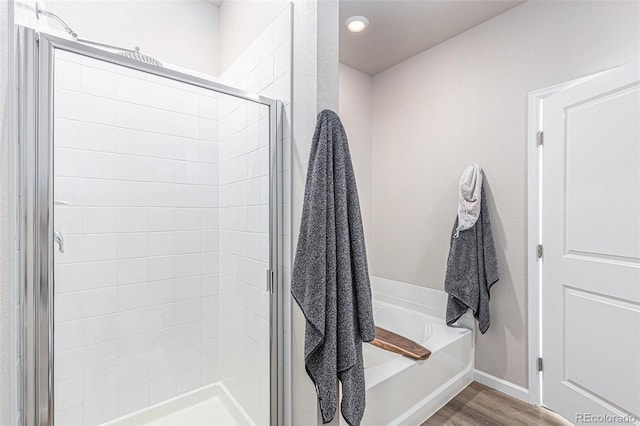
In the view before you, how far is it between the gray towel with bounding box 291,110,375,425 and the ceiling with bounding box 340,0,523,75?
55.1 inches

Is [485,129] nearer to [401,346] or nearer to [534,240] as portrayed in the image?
[534,240]

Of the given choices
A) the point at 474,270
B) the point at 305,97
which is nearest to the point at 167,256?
the point at 305,97

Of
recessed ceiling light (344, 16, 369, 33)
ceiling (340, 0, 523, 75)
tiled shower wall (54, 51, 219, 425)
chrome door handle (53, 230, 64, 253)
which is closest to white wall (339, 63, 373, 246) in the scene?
ceiling (340, 0, 523, 75)

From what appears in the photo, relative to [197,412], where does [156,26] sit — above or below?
above

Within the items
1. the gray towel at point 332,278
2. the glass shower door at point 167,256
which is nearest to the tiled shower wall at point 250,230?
the glass shower door at point 167,256

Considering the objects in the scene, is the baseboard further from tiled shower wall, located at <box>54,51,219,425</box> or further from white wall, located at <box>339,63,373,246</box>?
tiled shower wall, located at <box>54,51,219,425</box>

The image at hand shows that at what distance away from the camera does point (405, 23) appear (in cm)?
228

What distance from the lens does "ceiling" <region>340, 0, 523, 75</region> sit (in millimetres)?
2090

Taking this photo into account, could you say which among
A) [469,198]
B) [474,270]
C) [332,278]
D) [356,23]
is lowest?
[474,270]

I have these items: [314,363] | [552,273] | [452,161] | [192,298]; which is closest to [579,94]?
[452,161]

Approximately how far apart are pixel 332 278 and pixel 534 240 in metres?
1.60

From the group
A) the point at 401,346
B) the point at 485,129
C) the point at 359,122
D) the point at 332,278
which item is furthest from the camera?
the point at 359,122

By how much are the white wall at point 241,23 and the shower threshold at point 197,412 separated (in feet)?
6.15

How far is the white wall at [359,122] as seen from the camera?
9.55ft
